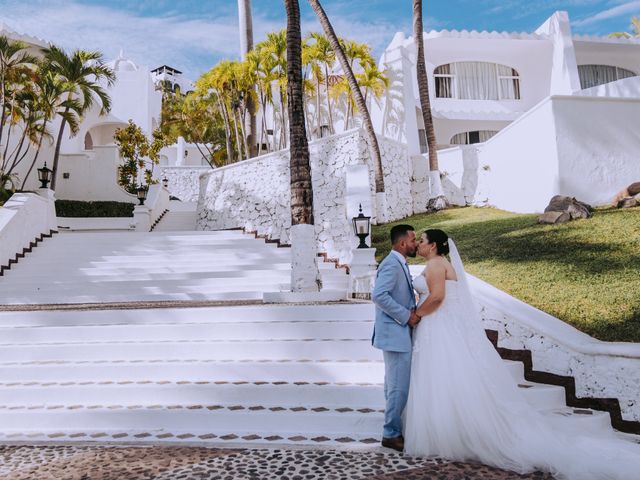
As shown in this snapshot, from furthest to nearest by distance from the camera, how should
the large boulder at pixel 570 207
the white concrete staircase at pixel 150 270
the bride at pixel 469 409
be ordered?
the large boulder at pixel 570 207, the white concrete staircase at pixel 150 270, the bride at pixel 469 409

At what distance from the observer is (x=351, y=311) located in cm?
677

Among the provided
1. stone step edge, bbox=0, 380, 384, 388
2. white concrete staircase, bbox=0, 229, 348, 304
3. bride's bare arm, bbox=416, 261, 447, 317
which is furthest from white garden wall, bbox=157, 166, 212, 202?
bride's bare arm, bbox=416, 261, 447, 317

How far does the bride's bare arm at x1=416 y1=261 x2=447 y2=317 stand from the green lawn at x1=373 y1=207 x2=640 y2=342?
109 inches

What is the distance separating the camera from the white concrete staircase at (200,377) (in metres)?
4.73

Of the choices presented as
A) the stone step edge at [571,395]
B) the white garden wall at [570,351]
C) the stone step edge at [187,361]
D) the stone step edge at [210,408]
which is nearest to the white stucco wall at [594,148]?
the white garden wall at [570,351]

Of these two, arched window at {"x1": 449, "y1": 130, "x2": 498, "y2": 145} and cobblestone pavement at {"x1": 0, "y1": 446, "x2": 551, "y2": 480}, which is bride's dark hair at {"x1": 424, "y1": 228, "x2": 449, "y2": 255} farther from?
arched window at {"x1": 449, "y1": 130, "x2": 498, "y2": 145}

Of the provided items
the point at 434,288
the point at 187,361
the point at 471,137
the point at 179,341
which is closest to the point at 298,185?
the point at 179,341

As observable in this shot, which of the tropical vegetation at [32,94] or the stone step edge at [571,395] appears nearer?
the stone step edge at [571,395]

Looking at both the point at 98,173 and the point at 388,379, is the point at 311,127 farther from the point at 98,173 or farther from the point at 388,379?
the point at 388,379

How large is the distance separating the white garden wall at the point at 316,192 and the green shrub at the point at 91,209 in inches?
158

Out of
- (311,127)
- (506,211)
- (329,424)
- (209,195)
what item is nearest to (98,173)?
(209,195)

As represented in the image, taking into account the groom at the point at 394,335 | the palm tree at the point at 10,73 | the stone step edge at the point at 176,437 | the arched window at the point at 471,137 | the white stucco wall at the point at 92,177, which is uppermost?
the palm tree at the point at 10,73

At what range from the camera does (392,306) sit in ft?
13.2

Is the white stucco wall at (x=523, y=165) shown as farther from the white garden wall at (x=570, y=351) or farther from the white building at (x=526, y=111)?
the white garden wall at (x=570, y=351)
